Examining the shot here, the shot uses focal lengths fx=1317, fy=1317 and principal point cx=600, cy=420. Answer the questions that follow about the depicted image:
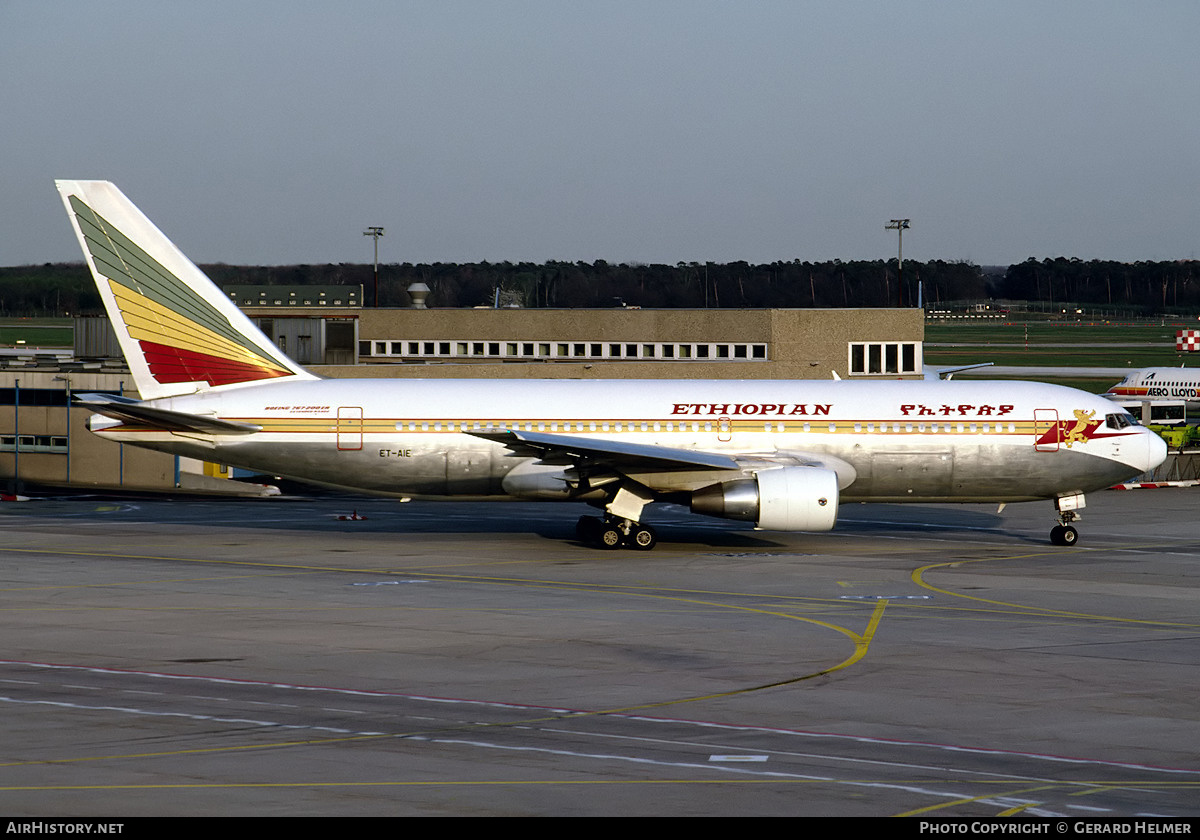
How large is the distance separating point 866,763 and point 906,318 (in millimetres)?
45468

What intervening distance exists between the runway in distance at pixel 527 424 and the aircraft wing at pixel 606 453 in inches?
20.5

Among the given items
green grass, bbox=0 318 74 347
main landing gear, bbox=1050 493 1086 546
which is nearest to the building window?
main landing gear, bbox=1050 493 1086 546

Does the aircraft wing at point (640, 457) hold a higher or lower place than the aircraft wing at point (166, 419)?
lower

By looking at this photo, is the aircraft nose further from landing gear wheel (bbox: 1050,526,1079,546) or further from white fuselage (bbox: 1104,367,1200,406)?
white fuselage (bbox: 1104,367,1200,406)

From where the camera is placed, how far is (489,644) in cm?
2273

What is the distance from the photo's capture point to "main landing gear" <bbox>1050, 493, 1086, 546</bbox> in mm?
37656

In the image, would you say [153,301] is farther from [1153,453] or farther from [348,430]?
[1153,453]

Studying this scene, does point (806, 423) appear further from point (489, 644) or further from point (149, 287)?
point (149, 287)

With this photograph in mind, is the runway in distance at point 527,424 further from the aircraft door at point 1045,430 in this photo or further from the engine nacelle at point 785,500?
the engine nacelle at point 785,500

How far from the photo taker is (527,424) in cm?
3656

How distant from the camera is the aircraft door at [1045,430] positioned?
122 feet

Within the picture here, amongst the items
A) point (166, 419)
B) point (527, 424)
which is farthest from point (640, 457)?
point (166, 419)

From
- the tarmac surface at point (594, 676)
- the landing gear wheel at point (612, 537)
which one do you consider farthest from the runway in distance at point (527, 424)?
the tarmac surface at point (594, 676)

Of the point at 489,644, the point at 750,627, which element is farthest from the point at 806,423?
the point at 489,644
